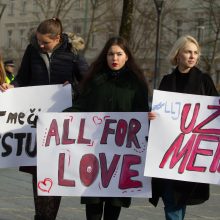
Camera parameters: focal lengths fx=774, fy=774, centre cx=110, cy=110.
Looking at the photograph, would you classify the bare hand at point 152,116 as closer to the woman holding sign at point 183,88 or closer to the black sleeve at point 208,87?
the woman holding sign at point 183,88

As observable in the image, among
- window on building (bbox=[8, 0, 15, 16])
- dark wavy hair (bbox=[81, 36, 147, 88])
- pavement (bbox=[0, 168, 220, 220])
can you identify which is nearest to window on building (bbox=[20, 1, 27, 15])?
window on building (bbox=[8, 0, 15, 16])

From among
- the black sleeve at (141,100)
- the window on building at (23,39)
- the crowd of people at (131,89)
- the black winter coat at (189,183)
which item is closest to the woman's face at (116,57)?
the crowd of people at (131,89)

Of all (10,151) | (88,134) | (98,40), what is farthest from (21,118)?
(98,40)

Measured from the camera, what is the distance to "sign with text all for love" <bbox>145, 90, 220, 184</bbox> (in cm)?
567

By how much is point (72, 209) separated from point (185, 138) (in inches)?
92.7

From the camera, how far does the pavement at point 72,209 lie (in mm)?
7344

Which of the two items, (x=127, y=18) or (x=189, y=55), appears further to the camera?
(x=127, y=18)

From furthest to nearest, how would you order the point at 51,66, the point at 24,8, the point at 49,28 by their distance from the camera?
1. the point at 24,8
2. the point at 51,66
3. the point at 49,28

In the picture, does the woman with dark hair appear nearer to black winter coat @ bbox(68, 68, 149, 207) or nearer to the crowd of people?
the crowd of people

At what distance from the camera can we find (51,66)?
6176 millimetres

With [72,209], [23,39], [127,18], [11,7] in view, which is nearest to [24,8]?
[11,7]

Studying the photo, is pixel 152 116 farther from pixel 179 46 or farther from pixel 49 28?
pixel 49 28

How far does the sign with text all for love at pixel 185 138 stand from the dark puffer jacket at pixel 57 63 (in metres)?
0.91

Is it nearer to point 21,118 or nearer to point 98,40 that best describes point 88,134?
point 21,118
